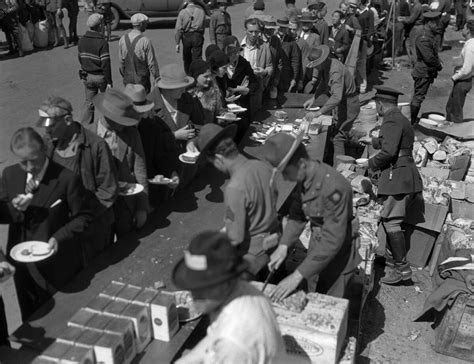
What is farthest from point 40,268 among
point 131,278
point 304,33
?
point 304,33

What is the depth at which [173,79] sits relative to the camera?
584 cm

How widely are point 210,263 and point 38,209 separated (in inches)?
88.4

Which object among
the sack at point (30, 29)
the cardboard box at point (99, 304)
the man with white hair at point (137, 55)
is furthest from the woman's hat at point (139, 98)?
the sack at point (30, 29)

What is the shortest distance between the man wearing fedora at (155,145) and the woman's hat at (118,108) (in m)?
0.36

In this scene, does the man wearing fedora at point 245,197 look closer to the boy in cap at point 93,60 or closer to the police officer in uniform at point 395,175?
the police officer in uniform at point 395,175

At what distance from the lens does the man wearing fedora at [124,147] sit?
193 inches

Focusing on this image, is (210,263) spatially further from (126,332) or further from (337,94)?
(337,94)

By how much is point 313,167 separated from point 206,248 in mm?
1650

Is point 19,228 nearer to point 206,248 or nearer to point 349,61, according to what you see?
point 206,248

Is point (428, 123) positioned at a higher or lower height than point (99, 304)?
lower

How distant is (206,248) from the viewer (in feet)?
8.32

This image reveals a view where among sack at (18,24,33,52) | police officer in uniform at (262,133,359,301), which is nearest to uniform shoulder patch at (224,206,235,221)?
police officer in uniform at (262,133,359,301)

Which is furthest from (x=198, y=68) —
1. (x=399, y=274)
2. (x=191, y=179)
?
(x=399, y=274)

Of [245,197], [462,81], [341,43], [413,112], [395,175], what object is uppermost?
[245,197]
